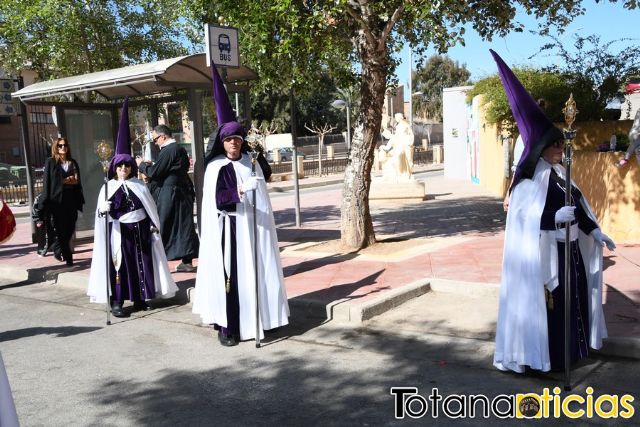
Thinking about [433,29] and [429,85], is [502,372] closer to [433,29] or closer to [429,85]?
[433,29]

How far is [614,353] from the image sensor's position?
5.39 metres

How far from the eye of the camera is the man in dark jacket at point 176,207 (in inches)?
363

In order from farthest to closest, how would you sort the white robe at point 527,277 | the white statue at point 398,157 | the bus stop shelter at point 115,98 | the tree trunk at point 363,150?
the white statue at point 398,157, the tree trunk at point 363,150, the bus stop shelter at point 115,98, the white robe at point 527,277

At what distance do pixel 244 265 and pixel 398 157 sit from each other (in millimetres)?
13413

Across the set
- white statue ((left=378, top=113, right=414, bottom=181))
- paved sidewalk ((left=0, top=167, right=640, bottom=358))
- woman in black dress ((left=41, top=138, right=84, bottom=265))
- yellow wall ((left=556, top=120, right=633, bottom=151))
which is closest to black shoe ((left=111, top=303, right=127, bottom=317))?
paved sidewalk ((left=0, top=167, right=640, bottom=358))

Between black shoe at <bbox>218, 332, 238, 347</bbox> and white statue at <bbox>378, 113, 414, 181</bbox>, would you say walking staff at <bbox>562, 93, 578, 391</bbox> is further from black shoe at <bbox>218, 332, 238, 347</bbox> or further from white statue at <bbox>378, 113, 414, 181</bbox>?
white statue at <bbox>378, 113, 414, 181</bbox>

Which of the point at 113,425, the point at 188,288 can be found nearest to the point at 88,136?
the point at 188,288

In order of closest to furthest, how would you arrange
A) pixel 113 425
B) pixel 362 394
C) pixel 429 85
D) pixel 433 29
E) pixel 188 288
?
pixel 113 425 < pixel 362 394 < pixel 188 288 < pixel 433 29 < pixel 429 85

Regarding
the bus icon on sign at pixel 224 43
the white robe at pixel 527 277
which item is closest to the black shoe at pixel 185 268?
the bus icon on sign at pixel 224 43

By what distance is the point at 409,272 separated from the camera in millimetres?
8484

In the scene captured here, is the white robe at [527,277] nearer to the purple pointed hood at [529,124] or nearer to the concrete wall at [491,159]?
the purple pointed hood at [529,124]

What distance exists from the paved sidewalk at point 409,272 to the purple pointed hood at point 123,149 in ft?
5.42

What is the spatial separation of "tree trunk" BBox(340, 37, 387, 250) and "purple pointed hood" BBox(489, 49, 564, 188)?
204 inches

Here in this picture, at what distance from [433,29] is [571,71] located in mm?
5170
